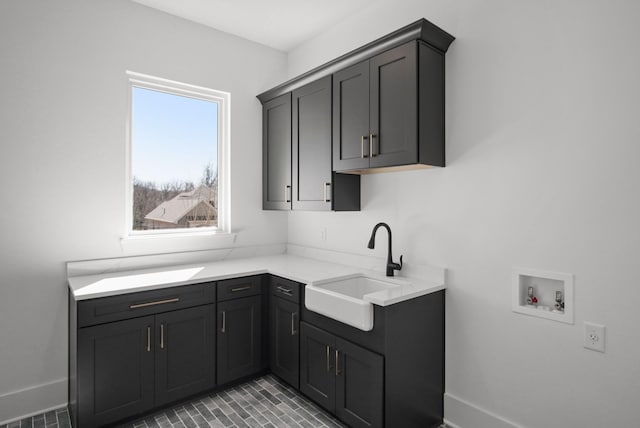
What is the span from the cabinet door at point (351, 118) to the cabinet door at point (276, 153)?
0.64 metres

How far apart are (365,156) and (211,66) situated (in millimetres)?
1723

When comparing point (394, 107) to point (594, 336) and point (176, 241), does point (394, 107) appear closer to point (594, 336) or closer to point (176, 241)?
point (594, 336)

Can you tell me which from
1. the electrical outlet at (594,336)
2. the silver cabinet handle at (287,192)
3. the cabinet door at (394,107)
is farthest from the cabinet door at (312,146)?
the electrical outlet at (594,336)

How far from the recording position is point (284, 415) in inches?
91.4

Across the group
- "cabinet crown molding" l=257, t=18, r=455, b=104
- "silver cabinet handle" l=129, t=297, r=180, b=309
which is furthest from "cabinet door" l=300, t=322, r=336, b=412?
"cabinet crown molding" l=257, t=18, r=455, b=104

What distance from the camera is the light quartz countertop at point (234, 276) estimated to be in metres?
2.09

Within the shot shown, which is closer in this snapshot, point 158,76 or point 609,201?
point 609,201

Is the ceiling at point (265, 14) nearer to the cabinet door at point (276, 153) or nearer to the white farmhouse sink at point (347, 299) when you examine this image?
the cabinet door at point (276, 153)

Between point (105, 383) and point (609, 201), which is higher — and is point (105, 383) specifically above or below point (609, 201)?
below

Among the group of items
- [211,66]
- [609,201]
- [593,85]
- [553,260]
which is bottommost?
[553,260]

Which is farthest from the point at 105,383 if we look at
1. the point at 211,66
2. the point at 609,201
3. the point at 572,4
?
the point at 572,4

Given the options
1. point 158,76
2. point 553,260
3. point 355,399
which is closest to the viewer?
point 553,260

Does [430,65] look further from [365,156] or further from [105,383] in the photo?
[105,383]

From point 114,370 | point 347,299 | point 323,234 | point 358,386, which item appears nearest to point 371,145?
point 347,299
